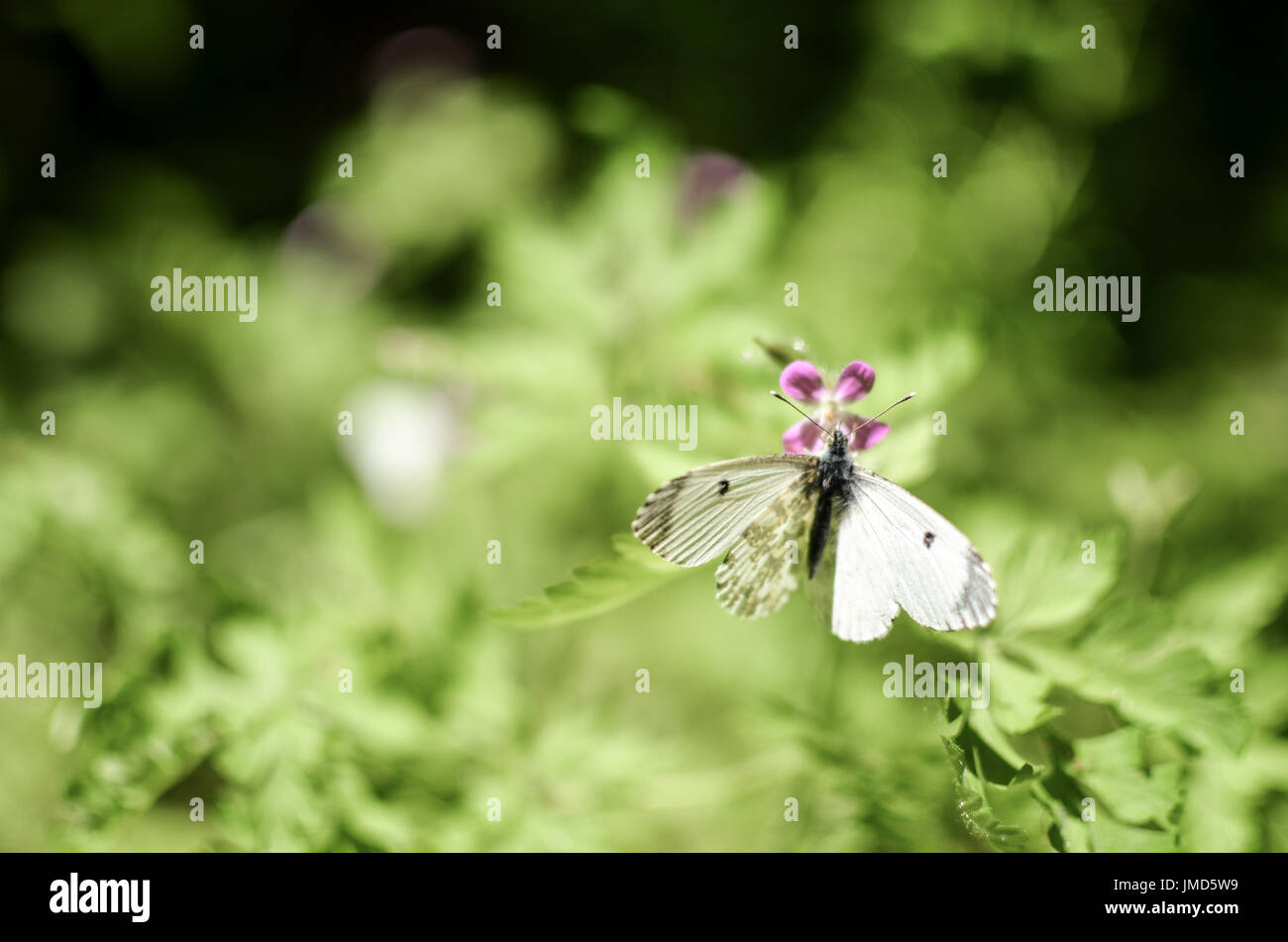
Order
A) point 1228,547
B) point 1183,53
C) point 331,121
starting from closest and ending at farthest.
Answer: point 1228,547, point 1183,53, point 331,121

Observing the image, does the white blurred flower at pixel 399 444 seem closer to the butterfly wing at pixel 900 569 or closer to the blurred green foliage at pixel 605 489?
the blurred green foliage at pixel 605 489

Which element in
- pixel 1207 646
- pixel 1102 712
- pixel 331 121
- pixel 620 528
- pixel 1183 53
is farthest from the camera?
pixel 331 121

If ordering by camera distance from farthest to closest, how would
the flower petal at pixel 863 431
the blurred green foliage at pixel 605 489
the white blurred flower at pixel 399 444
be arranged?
the white blurred flower at pixel 399 444
the blurred green foliage at pixel 605 489
the flower petal at pixel 863 431

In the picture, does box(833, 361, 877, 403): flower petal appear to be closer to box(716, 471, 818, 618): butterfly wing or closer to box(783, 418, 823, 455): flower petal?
box(783, 418, 823, 455): flower petal

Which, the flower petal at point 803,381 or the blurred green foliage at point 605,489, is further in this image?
the blurred green foliage at point 605,489

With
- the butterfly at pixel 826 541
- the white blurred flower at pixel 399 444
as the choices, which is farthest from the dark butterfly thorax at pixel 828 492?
the white blurred flower at pixel 399 444
